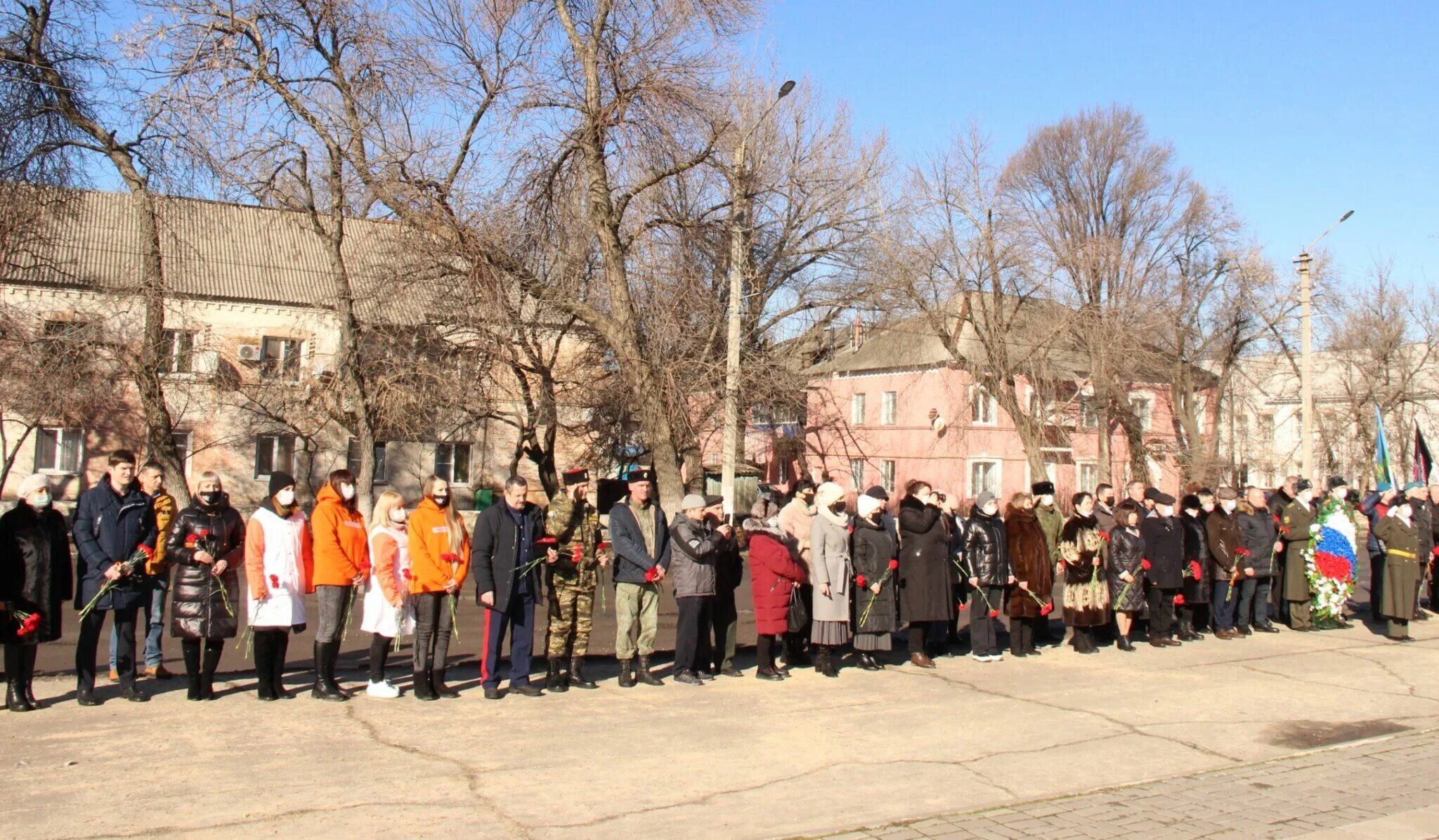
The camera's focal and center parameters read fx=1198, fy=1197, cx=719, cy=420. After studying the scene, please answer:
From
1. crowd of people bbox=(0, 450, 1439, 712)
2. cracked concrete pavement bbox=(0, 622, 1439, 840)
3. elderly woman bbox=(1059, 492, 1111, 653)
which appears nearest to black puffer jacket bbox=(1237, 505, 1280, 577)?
crowd of people bbox=(0, 450, 1439, 712)

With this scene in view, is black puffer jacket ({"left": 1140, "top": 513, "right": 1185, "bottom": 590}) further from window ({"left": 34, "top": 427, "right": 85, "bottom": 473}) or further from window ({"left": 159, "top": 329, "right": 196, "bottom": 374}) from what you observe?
window ({"left": 34, "top": 427, "right": 85, "bottom": 473})

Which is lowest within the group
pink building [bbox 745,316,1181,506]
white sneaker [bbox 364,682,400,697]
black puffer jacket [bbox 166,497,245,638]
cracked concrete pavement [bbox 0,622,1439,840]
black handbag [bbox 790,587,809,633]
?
cracked concrete pavement [bbox 0,622,1439,840]

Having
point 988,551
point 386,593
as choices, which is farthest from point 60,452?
point 988,551

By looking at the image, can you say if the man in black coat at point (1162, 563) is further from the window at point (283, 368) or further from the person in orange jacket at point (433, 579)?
→ the window at point (283, 368)

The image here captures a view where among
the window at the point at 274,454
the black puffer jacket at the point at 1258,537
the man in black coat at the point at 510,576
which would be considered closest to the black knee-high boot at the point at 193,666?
the man in black coat at the point at 510,576

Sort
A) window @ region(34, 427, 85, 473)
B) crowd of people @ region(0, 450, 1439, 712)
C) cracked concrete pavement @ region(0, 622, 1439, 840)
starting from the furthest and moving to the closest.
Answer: window @ region(34, 427, 85, 473), crowd of people @ region(0, 450, 1439, 712), cracked concrete pavement @ region(0, 622, 1439, 840)

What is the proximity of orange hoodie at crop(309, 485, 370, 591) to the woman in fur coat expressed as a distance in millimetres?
6331

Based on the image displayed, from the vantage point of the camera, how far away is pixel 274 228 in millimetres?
40500

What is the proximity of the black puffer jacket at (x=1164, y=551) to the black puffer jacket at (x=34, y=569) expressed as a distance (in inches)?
397

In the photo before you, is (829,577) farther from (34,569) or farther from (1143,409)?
(1143,409)

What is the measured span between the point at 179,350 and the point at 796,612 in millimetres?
21718

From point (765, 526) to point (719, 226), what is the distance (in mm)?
13625

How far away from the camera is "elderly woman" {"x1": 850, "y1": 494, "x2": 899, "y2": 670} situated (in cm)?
1085

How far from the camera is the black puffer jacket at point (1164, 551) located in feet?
41.6
